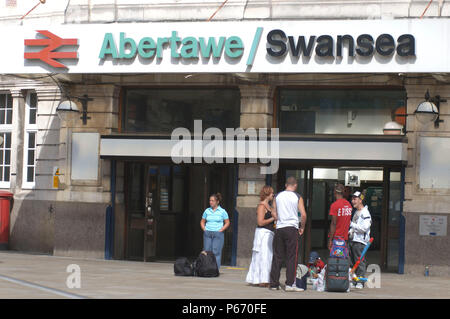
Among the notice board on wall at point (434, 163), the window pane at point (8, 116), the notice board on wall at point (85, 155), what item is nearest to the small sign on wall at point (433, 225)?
the notice board on wall at point (434, 163)

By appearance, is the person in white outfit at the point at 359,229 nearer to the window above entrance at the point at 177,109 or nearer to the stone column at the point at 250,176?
the stone column at the point at 250,176

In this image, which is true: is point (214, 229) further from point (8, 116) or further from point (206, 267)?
point (8, 116)

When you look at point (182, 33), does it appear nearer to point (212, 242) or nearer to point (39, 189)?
point (212, 242)

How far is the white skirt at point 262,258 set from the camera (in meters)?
14.6

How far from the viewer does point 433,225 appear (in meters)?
18.0

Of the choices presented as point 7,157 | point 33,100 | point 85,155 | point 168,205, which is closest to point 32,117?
point 33,100

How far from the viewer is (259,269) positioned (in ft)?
48.1

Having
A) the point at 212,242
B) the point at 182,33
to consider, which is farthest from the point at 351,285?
the point at 182,33

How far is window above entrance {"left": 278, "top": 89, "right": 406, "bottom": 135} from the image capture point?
62.1 ft

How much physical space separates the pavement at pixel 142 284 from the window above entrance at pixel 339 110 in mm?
3221

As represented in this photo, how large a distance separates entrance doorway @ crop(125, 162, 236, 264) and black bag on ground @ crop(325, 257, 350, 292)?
5967 mm

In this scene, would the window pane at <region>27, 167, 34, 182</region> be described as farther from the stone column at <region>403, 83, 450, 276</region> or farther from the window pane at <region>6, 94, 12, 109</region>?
the stone column at <region>403, 83, 450, 276</region>

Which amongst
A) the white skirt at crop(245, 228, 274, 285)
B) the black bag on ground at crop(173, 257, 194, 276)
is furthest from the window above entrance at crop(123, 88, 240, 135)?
the white skirt at crop(245, 228, 274, 285)

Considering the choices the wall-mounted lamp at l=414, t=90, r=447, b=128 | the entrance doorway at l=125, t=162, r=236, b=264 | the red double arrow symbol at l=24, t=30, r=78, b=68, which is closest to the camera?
the wall-mounted lamp at l=414, t=90, r=447, b=128
